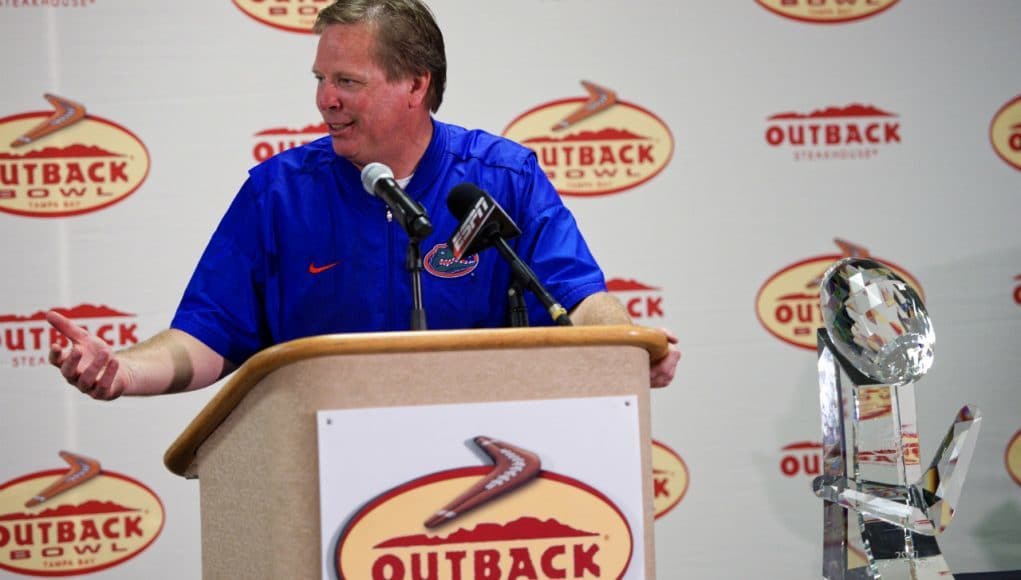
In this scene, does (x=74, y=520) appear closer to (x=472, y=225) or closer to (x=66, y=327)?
(x=66, y=327)

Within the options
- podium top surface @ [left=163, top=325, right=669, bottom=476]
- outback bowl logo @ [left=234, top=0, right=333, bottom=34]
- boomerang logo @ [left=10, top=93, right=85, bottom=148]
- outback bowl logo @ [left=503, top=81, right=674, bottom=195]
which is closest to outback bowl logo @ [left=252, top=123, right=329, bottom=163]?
outback bowl logo @ [left=234, top=0, right=333, bottom=34]

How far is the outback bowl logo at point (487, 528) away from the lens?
1.37 metres

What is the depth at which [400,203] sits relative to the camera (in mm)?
1670

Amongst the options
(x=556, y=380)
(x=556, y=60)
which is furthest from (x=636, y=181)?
(x=556, y=380)

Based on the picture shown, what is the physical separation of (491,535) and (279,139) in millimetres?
2159

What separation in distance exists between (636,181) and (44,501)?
6.24ft

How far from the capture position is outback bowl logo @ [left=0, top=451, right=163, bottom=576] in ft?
10.6

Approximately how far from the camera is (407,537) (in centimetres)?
138

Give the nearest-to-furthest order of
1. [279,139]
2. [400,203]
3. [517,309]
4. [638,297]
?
1. [400,203]
2. [517,309]
3. [279,139]
4. [638,297]

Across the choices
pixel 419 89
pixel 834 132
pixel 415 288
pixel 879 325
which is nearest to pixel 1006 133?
pixel 834 132

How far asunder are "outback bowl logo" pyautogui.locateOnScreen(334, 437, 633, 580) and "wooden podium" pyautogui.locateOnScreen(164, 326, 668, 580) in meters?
0.05

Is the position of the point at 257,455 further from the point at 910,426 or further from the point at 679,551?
the point at 679,551

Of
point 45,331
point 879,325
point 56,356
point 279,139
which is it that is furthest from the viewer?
point 279,139

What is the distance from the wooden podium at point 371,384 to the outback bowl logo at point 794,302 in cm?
209
